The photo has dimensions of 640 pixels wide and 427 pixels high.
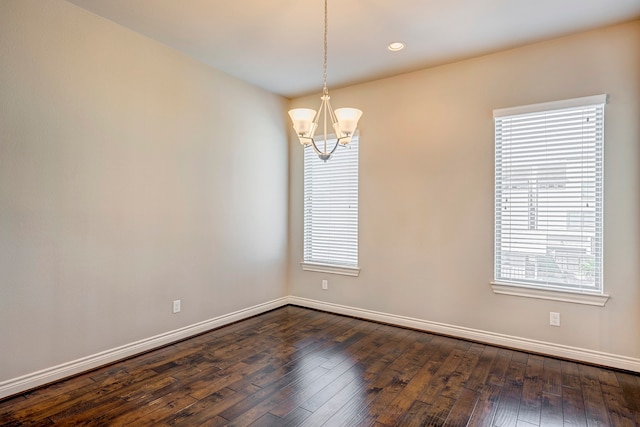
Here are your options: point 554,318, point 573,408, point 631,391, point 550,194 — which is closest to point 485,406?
point 573,408

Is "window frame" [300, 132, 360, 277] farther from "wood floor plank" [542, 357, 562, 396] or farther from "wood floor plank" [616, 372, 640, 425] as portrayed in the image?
"wood floor plank" [616, 372, 640, 425]

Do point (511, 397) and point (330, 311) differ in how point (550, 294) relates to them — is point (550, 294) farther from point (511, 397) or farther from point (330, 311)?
point (330, 311)

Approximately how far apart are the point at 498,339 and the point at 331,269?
80.2 inches

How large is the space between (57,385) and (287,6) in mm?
3358

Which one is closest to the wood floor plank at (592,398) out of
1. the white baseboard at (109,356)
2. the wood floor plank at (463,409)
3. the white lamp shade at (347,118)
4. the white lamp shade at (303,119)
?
the wood floor plank at (463,409)

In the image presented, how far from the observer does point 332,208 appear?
4.54m

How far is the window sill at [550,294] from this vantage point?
2.95 meters

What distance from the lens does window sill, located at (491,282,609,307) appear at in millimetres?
2945

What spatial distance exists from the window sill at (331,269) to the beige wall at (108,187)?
2.73 feet

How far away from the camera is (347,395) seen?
2471 mm

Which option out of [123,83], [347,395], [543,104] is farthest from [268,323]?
[543,104]

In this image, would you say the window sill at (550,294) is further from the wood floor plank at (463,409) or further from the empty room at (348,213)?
the wood floor plank at (463,409)

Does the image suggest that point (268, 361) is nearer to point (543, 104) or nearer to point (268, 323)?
point (268, 323)

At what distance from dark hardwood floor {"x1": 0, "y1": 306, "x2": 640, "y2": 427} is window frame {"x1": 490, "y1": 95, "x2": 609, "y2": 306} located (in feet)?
1.86
